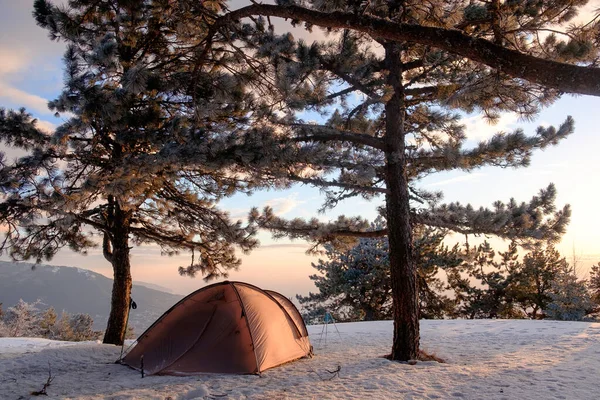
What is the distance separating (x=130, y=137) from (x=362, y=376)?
5812 mm

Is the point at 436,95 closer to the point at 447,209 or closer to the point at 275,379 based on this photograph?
the point at 447,209

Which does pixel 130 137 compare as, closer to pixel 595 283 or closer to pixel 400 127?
pixel 400 127

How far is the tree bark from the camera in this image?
2.80 m

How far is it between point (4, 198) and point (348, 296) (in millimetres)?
13076

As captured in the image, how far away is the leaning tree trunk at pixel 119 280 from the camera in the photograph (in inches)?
346

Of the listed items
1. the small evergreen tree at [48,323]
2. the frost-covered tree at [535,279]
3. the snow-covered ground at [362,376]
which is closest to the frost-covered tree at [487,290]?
the frost-covered tree at [535,279]

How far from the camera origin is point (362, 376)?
18.1 ft

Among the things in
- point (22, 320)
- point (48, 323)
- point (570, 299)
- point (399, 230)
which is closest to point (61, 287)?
point (48, 323)

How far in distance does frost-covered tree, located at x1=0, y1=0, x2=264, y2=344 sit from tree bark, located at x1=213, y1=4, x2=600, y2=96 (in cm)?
194

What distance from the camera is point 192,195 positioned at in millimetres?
9438

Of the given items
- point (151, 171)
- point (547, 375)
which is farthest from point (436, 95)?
point (151, 171)

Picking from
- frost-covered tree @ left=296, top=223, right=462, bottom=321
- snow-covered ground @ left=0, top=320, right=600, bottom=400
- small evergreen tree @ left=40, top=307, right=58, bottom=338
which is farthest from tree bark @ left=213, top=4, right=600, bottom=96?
small evergreen tree @ left=40, top=307, right=58, bottom=338

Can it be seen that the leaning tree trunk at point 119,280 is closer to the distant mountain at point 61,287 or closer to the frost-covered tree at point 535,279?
the frost-covered tree at point 535,279

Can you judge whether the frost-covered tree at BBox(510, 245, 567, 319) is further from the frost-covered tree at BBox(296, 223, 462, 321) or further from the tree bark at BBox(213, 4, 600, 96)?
the tree bark at BBox(213, 4, 600, 96)
